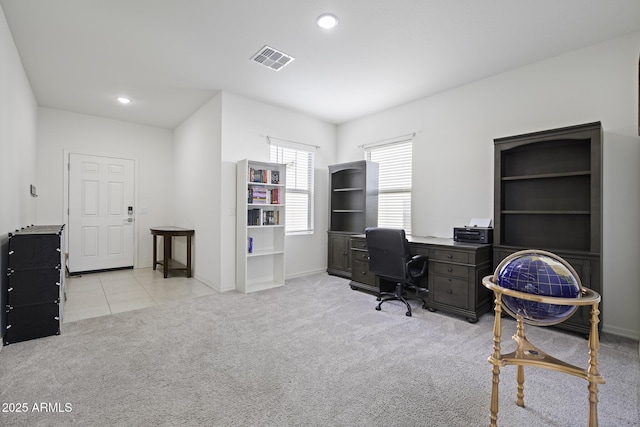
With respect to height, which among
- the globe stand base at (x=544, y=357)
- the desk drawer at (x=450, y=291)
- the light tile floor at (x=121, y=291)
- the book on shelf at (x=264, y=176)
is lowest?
the light tile floor at (x=121, y=291)

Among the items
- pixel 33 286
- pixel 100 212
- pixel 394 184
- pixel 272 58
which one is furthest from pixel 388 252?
pixel 100 212

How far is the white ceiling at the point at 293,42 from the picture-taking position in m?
2.42

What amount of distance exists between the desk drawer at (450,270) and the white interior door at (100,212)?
555 cm

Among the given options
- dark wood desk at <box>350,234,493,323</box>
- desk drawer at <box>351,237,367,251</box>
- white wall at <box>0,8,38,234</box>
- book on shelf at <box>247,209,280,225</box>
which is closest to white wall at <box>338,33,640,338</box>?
dark wood desk at <box>350,234,493,323</box>

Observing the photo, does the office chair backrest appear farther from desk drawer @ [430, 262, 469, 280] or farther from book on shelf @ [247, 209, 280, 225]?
book on shelf @ [247, 209, 280, 225]

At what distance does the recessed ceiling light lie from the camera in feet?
8.23

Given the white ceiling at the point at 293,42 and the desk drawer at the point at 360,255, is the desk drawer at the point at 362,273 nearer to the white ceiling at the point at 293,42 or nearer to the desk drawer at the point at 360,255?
the desk drawer at the point at 360,255

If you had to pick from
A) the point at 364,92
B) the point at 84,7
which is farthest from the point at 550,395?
the point at 84,7

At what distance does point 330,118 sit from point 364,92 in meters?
1.25

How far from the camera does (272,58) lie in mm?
3225

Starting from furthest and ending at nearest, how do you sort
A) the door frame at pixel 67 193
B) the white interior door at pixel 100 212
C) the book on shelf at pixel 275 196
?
the white interior door at pixel 100 212
the door frame at pixel 67 193
the book on shelf at pixel 275 196

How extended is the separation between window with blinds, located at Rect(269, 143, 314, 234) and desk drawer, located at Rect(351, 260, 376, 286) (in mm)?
1246

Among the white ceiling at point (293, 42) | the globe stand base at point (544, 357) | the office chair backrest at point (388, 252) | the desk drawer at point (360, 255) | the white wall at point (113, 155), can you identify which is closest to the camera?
the globe stand base at point (544, 357)

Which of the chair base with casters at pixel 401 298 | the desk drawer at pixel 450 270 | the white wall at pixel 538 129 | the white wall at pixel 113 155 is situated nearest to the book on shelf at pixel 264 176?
the white wall at pixel 538 129
